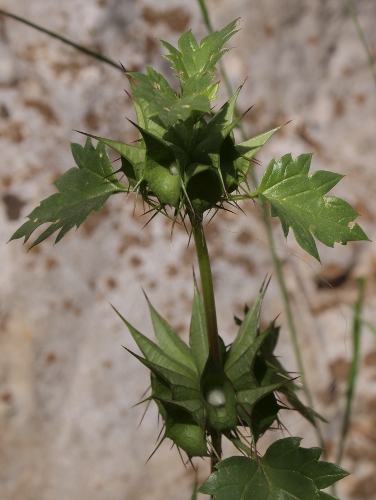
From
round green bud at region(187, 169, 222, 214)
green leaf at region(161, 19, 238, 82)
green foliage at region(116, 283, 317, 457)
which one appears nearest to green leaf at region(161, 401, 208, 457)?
green foliage at region(116, 283, 317, 457)

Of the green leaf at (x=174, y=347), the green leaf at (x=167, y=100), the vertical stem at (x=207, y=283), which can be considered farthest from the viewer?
the green leaf at (x=174, y=347)

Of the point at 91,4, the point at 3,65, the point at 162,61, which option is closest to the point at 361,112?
the point at 162,61

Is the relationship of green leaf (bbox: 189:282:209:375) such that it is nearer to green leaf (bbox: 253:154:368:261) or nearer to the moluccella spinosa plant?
the moluccella spinosa plant

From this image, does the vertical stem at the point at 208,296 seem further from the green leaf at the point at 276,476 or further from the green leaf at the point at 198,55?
the green leaf at the point at 198,55

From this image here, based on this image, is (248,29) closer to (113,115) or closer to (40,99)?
(113,115)

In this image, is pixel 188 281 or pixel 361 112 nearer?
pixel 188 281

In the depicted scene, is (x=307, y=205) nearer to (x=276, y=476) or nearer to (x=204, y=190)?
(x=204, y=190)

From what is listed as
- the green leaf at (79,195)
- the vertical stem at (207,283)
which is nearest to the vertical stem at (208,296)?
the vertical stem at (207,283)
